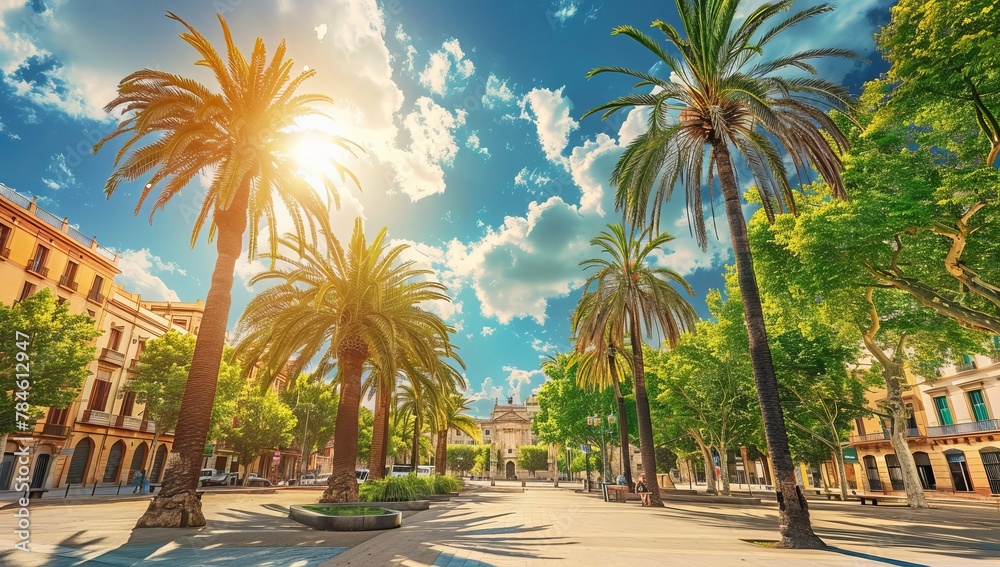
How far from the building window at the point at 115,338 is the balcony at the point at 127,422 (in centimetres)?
554

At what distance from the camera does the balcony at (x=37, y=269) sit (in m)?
27.9

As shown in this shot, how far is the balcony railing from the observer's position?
39.6m

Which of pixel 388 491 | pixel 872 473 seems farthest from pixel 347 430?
pixel 872 473

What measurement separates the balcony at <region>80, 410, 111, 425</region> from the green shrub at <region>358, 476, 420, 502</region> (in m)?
27.7

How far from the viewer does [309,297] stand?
720 inches

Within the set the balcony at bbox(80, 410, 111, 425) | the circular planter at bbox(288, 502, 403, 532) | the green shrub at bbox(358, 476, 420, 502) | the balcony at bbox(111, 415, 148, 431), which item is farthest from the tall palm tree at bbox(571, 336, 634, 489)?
the balcony at bbox(111, 415, 148, 431)

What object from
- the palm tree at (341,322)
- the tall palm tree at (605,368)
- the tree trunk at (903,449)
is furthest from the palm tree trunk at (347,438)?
the tree trunk at (903,449)

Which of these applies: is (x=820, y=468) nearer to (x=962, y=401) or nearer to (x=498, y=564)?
(x=962, y=401)

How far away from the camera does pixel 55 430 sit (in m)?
30.2

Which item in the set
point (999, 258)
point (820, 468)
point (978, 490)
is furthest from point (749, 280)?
point (820, 468)

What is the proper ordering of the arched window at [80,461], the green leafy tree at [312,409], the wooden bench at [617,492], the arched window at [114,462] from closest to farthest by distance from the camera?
the wooden bench at [617,492], the arched window at [80,461], the arched window at [114,462], the green leafy tree at [312,409]

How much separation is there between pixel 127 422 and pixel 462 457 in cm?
7318

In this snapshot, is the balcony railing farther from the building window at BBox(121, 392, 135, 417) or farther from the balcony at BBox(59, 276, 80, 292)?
the balcony at BBox(59, 276, 80, 292)

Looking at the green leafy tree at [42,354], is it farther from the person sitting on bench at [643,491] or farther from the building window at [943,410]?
the building window at [943,410]
